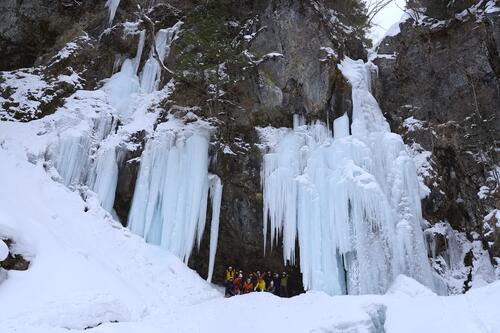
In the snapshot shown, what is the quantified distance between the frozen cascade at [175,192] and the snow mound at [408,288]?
524cm

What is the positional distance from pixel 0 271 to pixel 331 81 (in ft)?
37.3

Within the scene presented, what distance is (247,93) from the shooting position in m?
15.3

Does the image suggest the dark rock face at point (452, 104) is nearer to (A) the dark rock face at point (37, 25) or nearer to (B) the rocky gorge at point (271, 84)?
(B) the rocky gorge at point (271, 84)

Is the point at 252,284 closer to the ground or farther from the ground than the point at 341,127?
closer to the ground

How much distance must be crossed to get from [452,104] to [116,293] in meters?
12.6

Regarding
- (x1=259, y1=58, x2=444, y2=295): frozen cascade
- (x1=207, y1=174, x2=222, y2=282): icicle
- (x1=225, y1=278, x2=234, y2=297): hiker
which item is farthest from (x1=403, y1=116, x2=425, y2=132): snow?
(x1=225, y1=278, x2=234, y2=297): hiker

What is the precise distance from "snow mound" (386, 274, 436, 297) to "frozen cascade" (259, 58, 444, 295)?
53 cm

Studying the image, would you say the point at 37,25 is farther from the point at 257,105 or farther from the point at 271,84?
the point at 271,84

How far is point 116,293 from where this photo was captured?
9.58m

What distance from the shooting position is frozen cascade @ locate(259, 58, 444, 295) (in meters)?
12.1

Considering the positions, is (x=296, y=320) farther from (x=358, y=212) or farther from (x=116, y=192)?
(x=116, y=192)

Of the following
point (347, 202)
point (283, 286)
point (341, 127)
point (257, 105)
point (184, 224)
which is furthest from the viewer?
point (257, 105)

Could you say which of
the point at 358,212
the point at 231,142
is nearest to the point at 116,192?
the point at 231,142

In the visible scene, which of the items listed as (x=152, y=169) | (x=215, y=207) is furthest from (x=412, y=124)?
(x=152, y=169)
